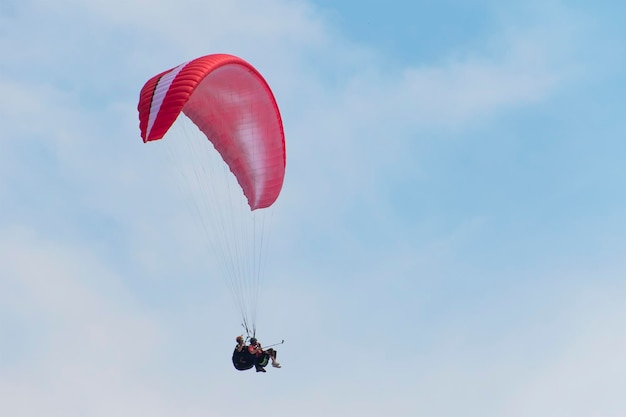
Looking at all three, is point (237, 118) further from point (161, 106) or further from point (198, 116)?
point (161, 106)

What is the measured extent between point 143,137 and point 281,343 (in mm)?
6599

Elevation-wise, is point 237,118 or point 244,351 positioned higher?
point 237,118

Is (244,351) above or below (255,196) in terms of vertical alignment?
below

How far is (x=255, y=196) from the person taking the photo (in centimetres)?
4766

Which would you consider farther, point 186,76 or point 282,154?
point 282,154

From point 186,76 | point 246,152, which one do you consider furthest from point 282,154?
point 186,76

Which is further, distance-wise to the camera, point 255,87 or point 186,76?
point 255,87

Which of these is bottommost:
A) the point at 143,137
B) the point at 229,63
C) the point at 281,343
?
the point at 281,343

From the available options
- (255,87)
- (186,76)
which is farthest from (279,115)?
(186,76)

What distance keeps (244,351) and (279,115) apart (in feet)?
20.9

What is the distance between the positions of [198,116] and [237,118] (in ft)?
3.42

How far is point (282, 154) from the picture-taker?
47.2 meters

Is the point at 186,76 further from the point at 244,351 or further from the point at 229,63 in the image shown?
the point at 244,351

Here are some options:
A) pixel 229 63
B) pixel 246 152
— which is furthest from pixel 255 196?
pixel 229 63
